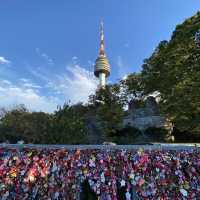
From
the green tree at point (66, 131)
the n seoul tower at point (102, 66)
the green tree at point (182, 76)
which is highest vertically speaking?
the n seoul tower at point (102, 66)

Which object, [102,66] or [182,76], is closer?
[182,76]

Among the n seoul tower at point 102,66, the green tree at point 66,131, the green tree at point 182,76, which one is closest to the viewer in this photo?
the green tree at point 66,131

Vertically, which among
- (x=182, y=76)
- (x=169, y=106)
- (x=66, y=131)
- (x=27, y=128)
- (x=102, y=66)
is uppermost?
(x=102, y=66)

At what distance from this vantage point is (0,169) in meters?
5.68

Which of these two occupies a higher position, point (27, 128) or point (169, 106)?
point (169, 106)

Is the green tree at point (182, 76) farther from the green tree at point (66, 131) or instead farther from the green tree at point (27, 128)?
the green tree at point (27, 128)

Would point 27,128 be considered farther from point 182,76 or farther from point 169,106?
point 182,76

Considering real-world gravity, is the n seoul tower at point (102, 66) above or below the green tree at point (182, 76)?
above

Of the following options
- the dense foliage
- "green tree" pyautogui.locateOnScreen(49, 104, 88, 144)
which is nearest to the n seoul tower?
the dense foliage

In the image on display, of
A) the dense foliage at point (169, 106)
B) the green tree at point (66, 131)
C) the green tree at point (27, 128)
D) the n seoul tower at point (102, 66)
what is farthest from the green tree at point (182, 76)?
the n seoul tower at point (102, 66)

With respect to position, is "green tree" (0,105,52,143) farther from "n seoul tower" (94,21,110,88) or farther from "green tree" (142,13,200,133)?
"n seoul tower" (94,21,110,88)

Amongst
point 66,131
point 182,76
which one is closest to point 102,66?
point 182,76

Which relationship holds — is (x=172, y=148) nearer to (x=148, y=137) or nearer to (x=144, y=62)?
(x=148, y=137)

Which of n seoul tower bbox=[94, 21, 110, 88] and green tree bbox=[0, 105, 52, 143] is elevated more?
n seoul tower bbox=[94, 21, 110, 88]
